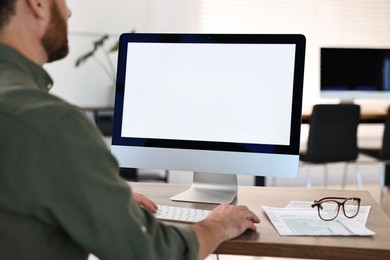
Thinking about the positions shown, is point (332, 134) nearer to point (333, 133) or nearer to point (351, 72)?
point (333, 133)

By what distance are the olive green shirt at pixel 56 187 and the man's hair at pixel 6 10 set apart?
5.2 inches

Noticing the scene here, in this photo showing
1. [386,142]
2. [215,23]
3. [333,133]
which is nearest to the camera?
[333,133]

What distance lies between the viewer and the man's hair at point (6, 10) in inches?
36.6

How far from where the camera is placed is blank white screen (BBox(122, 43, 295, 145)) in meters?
1.51

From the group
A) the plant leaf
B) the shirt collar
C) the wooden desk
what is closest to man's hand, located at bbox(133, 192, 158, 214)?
the wooden desk

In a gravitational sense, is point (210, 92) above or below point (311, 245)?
above

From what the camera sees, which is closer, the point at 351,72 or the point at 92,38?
the point at 351,72

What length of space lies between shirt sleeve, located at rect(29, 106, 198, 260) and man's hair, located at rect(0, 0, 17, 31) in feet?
0.74

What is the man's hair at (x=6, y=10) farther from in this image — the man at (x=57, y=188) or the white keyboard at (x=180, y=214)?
the white keyboard at (x=180, y=214)

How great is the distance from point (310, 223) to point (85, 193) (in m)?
0.64

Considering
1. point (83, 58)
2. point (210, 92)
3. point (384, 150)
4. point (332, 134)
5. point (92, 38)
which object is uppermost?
point (92, 38)

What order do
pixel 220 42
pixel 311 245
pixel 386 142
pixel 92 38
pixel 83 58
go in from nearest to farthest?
pixel 311 245 → pixel 220 42 → pixel 386 142 → pixel 83 58 → pixel 92 38

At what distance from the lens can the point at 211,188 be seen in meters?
1.60

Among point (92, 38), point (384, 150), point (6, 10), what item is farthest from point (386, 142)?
point (6, 10)
